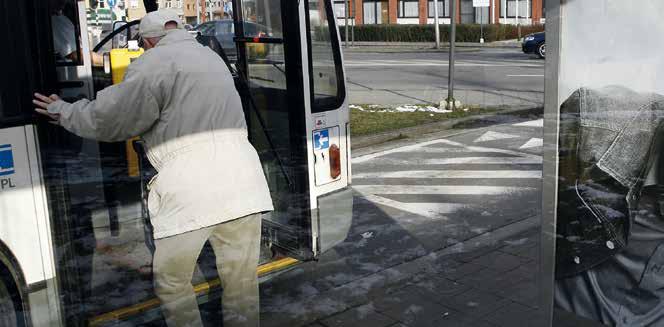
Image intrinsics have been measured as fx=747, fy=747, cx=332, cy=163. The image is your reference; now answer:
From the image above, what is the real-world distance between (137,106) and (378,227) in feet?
11.5

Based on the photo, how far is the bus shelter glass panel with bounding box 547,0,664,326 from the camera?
213 centimetres

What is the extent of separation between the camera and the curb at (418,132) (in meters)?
10.2

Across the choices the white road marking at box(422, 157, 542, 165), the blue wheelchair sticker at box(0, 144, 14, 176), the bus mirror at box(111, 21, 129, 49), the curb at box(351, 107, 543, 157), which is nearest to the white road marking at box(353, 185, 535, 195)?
the white road marking at box(422, 157, 542, 165)

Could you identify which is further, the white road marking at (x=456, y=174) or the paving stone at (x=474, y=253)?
the white road marking at (x=456, y=174)

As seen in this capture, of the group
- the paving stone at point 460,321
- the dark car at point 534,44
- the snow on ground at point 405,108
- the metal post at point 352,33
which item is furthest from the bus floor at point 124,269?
the metal post at point 352,33

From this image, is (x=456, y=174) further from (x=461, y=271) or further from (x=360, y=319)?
(x=360, y=319)

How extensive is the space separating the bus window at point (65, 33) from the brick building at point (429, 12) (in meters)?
29.9

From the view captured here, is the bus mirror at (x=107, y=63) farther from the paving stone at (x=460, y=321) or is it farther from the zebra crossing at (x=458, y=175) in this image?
the zebra crossing at (x=458, y=175)

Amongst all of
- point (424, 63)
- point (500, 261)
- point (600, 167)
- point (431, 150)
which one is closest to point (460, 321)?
point (500, 261)

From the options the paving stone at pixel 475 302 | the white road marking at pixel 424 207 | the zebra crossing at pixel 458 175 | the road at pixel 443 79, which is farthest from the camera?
the road at pixel 443 79

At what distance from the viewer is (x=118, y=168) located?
4734mm

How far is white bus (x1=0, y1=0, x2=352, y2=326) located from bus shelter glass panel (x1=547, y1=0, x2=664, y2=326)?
86.8 inches

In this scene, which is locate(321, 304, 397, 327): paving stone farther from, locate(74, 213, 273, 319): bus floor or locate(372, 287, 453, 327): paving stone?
locate(74, 213, 273, 319): bus floor

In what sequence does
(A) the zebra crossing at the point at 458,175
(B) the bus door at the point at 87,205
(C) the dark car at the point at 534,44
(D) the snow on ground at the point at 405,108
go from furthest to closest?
(C) the dark car at the point at 534,44 < (D) the snow on ground at the point at 405,108 < (A) the zebra crossing at the point at 458,175 < (B) the bus door at the point at 87,205
